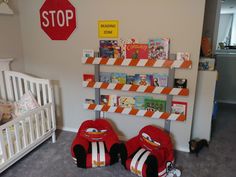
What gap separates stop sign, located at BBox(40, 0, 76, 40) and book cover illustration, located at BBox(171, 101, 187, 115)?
1.56 meters

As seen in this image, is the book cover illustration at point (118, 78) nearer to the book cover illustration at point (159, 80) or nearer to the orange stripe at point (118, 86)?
the orange stripe at point (118, 86)

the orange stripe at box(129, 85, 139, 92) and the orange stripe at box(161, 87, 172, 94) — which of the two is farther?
the orange stripe at box(129, 85, 139, 92)

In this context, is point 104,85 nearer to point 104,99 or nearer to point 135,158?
point 104,99

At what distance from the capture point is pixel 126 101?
2.47 metres

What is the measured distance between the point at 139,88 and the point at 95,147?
0.84m

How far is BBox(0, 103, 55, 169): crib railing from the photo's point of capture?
74.7 inches

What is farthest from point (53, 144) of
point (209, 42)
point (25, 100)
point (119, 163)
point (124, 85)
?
point (209, 42)

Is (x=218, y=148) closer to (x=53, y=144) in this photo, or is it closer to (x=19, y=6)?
(x=53, y=144)

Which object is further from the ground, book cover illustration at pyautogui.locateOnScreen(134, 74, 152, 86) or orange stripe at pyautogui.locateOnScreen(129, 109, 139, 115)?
book cover illustration at pyautogui.locateOnScreen(134, 74, 152, 86)

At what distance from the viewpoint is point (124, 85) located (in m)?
2.37

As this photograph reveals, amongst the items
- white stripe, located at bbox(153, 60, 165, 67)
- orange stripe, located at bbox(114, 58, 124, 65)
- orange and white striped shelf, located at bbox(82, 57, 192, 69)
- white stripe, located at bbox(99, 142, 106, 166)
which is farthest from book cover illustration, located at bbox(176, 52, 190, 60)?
white stripe, located at bbox(99, 142, 106, 166)

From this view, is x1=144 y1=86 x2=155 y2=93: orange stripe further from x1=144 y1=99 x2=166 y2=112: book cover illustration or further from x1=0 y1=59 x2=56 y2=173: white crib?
x1=0 y1=59 x2=56 y2=173: white crib

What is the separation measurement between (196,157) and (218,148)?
1.37ft

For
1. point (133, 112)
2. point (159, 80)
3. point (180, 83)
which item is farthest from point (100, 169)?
point (180, 83)
